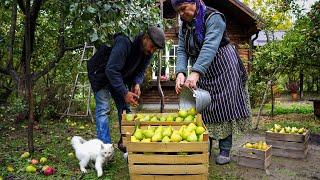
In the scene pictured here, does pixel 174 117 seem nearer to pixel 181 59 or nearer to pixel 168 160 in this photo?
pixel 181 59

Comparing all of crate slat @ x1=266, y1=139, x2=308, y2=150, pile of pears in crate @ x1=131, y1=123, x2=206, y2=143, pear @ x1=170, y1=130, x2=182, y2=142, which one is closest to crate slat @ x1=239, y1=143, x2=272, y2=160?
crate slat @ x1=266, y1=139, x2=308, y2=150

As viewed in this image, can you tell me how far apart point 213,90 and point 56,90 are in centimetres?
528

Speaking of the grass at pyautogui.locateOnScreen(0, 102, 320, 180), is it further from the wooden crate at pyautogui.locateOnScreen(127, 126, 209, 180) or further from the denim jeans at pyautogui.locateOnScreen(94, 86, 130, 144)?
the wooden crate at pyautogui.locateOnScreen(127, 126, 209, 180)

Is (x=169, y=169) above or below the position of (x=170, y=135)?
below

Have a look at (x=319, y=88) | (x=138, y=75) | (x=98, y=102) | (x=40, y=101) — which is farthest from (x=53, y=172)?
(x=319, y=88)

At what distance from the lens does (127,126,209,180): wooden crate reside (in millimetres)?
3684

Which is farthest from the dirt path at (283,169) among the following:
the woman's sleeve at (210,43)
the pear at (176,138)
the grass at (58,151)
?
the woman's sleeve at (210,43)

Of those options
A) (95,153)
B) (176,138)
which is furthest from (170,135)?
(95,153)

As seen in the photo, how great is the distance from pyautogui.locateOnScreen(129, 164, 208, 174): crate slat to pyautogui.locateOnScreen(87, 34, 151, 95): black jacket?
1214mm

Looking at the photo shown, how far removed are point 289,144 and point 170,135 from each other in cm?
245

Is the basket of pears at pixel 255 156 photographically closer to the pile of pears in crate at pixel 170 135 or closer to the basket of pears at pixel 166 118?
the basket of pears at pixel 166 118

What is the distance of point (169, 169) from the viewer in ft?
12.2

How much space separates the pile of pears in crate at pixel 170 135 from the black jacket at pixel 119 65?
955 millimetres

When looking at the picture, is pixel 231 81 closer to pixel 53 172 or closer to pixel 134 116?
pixel 134 116
